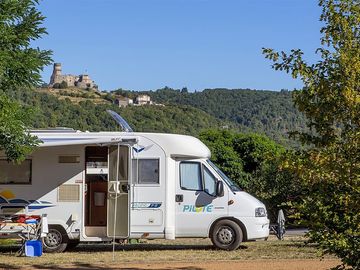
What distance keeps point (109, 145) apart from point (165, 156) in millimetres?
1235

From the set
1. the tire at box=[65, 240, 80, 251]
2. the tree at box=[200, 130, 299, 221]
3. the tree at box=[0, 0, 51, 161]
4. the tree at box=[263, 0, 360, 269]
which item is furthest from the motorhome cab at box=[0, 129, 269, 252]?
the tree at box=[200, 130, 299, 221]

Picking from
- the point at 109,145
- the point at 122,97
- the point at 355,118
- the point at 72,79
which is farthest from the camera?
the point at 72,79

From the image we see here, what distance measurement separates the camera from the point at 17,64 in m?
10.2

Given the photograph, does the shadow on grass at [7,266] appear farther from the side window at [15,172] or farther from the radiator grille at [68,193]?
the side window at [15,172]

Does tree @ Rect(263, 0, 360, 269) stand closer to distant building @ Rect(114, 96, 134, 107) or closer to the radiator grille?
the radiator grille

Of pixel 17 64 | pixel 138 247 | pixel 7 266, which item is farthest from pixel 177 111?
pixel 17 64

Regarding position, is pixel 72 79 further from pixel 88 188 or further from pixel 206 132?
pixel 88 188

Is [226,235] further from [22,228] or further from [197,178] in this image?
[22,228]

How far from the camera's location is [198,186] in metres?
14.8

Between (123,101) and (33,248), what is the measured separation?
2050 inches

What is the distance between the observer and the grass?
1259 centimetres

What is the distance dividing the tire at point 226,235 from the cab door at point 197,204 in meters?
0.17

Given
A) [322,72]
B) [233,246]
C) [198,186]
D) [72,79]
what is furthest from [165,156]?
[72,79]

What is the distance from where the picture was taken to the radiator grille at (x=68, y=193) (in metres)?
14.7
